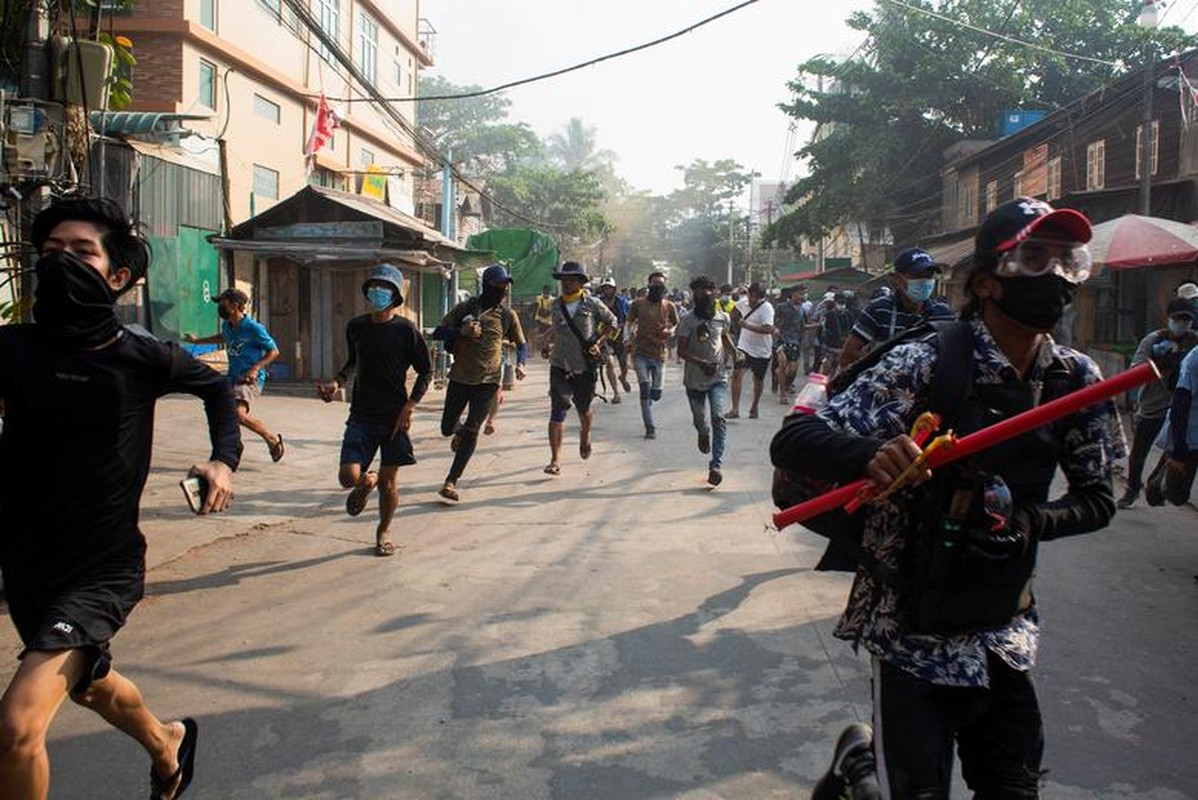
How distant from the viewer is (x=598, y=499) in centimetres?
779

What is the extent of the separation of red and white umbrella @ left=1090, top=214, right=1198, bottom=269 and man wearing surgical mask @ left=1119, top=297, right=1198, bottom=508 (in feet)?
16.9

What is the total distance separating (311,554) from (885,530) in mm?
4697

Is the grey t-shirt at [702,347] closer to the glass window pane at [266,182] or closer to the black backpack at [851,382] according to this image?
the black backpack at [851,382]

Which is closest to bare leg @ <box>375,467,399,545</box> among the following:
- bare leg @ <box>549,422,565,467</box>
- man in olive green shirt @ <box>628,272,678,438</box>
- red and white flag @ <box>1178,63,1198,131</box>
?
bare leg @ <box>549,422,565,467</box>

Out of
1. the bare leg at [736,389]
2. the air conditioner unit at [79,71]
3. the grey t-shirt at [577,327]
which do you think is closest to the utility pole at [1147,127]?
the bare leg at [736,389]

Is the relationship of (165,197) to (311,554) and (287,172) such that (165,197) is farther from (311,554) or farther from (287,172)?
(311,554)

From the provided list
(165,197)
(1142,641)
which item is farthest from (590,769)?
(165,197)

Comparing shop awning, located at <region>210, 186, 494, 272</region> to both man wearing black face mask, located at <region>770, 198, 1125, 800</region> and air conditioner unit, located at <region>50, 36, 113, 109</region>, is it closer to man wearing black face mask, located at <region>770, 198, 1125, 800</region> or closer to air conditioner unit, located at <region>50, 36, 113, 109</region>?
air conditioner unit, located at <region>50, 36, 113, 109</region>

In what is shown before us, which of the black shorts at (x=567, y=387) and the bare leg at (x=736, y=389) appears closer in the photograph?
the black shorts at (x=567, y=387)

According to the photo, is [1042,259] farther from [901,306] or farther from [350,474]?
[350,474]

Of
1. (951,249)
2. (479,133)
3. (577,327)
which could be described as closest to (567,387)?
(577,327)

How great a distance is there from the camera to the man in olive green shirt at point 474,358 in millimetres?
7742

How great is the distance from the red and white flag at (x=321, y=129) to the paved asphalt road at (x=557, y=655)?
46.9 ft

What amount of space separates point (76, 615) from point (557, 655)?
2207 mm
